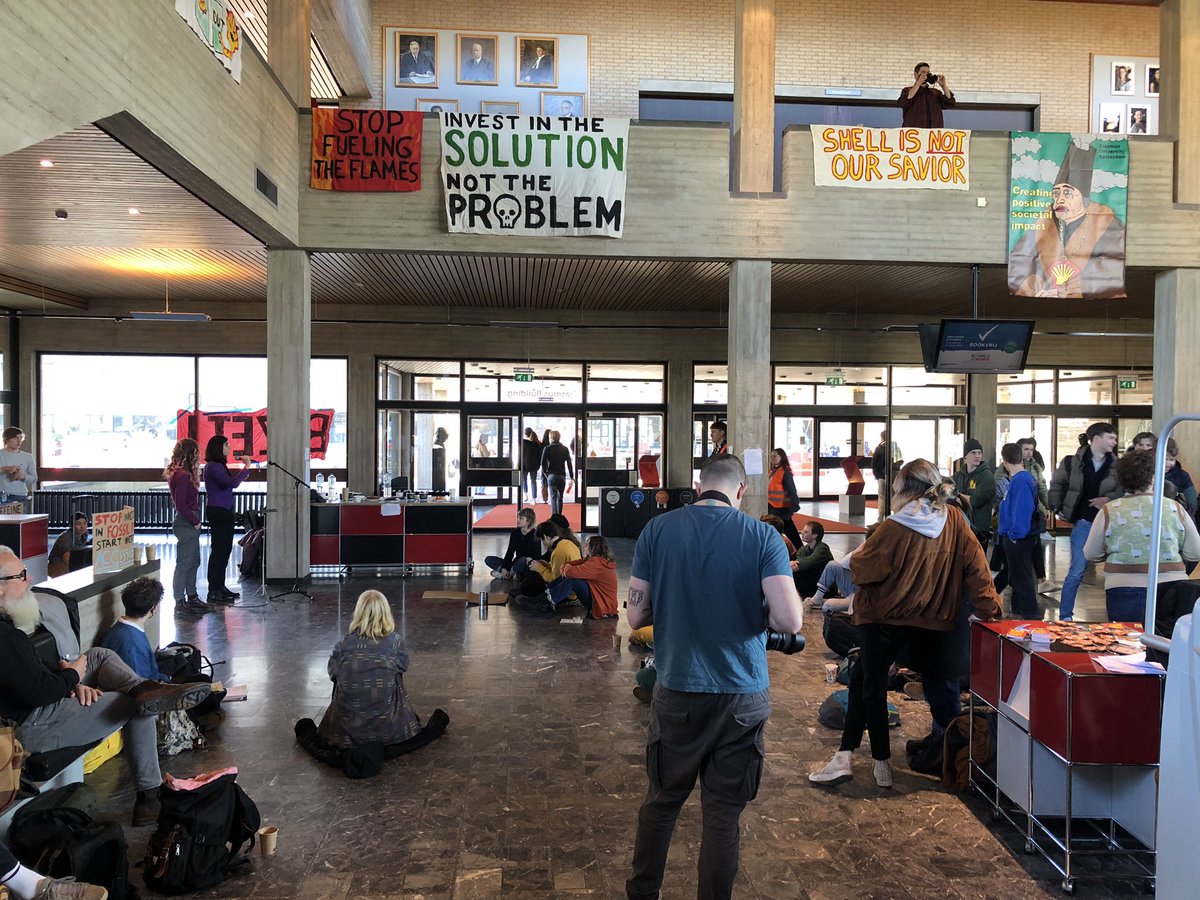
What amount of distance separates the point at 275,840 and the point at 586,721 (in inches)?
92.4

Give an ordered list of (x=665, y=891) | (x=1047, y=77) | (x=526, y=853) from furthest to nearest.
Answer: (x=1047, y=77) < (x=526, y=853) < (x=665, y=891)

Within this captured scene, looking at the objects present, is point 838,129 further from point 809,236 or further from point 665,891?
point 665,891

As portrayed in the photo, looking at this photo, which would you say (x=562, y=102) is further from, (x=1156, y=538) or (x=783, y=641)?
(x=1156, y=538)

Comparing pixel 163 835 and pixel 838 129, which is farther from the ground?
pixel 838 129

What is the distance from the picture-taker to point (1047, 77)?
14.8m

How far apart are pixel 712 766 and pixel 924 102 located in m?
11.0

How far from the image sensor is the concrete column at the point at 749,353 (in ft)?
36.3

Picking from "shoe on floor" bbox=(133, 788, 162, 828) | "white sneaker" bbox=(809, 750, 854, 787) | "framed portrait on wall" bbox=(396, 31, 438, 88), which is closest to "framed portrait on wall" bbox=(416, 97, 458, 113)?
"framed portrait on wall" bbox=(396, 31, 438, 88)

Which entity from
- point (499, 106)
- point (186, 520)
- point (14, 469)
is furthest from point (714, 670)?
point (499, 106)

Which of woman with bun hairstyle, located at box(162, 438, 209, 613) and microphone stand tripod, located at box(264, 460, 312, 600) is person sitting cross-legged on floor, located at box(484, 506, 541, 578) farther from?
woman with bun hairstyle, located at box(162, 438, 209, 613)

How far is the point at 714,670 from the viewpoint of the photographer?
299 centimetres

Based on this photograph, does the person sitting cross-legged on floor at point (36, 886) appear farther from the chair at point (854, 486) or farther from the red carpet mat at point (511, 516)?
the chair at point (854, 486)

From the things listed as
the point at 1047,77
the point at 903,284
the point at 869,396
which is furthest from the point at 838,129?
the point at 869,396

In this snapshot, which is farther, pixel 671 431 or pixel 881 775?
pixel 671 431
